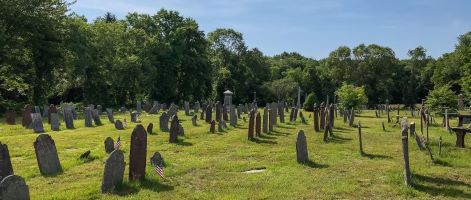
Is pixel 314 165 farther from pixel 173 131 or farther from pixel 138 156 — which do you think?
pixel 173 131

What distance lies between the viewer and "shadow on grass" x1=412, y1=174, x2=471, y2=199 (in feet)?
31.6

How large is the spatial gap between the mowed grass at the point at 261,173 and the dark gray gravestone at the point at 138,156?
0.27 metres

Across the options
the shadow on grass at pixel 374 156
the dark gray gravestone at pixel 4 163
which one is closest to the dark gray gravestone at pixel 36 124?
the dark gray gravestone at pixel 4 163

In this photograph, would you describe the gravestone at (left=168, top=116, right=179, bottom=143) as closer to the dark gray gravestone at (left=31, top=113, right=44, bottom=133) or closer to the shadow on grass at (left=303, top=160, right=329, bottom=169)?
the shadow on grass at (left=303, top=160, right=329, bottom=169)

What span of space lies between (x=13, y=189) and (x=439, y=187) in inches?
324

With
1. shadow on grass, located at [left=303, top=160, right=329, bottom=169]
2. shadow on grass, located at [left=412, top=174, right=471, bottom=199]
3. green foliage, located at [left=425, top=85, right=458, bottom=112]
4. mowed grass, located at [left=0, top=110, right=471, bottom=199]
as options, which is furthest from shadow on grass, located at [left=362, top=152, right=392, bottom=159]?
green foliage, located at [left=425, top=85, right=458, bottom=112]

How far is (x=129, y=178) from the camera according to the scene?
10.4m

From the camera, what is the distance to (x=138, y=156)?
10422 mm

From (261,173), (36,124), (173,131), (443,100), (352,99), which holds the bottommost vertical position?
(261,173)

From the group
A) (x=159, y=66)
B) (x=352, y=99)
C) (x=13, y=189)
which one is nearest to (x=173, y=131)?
(x=13, y=189)

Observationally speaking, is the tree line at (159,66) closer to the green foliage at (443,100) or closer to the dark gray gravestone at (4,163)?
the green foliage at (443,100)

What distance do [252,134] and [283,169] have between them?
7.32 m

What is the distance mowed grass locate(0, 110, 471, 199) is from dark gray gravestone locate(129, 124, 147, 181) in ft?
0.90

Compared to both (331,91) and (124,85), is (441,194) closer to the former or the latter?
(124,85)
